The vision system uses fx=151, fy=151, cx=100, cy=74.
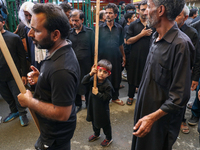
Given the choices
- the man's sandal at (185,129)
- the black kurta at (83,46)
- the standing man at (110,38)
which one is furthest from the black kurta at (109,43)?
the man's sandal at (185,129)

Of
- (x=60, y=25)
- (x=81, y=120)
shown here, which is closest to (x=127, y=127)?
(x=81, y=120)

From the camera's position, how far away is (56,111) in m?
1.17

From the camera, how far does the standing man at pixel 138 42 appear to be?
10.4 ft

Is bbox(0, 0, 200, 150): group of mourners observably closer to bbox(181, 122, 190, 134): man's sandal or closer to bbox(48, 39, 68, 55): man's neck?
bbox(48, 39, 68, 55): man's neck

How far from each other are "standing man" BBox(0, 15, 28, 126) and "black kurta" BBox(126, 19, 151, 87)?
89.6 inches

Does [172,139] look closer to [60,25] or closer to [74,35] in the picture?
[60,25]

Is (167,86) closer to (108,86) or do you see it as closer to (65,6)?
(108,86)

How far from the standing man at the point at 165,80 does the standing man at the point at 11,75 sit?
2.33 m

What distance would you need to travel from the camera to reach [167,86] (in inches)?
56.0

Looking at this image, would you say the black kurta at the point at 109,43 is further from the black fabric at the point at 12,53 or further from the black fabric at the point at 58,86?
the black fabric at the point at 58,86

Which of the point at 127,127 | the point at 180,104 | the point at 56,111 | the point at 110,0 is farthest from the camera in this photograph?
the point at 110,0

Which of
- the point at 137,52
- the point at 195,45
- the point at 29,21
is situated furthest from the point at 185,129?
the point at 29,21

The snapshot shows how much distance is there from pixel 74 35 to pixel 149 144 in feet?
8.01

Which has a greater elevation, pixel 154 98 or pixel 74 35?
pixel 74 35
